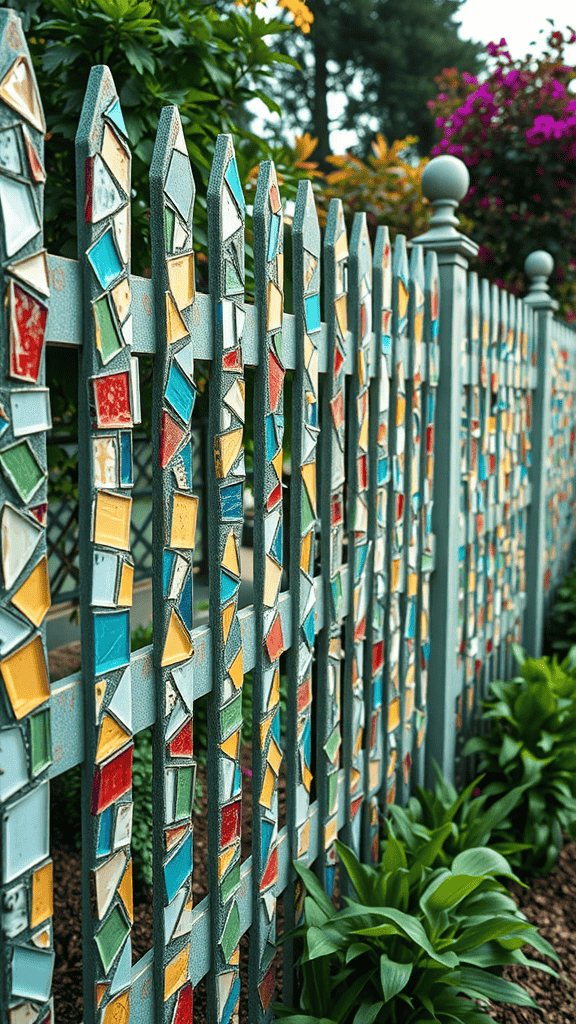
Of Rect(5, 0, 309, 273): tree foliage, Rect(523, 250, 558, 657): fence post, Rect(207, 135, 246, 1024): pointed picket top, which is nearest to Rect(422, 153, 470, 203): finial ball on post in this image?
Rect(5, 0, 309, 273): tree foliage

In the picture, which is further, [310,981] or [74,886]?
[74,886]

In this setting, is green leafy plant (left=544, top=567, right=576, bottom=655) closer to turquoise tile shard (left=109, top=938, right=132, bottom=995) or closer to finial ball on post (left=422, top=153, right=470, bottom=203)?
finial ball on post (left=422, top=153, right=470, bottom=203)

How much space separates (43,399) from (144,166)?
109 cm

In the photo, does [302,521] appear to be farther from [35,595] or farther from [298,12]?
[298,12]

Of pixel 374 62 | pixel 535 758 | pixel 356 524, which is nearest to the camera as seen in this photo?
pixel 356 524

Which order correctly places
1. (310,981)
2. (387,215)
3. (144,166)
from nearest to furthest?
1. (310,981)
2. (144,166)
3. (387,215)

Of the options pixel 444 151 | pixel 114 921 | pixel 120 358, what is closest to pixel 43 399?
pixel 120 358

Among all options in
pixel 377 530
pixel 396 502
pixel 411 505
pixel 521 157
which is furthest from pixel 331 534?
pixel 521 157

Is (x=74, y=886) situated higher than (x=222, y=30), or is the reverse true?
(x=222, y=30)

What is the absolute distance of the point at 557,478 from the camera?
195 inches

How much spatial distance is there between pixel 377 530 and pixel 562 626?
Answer: 3048mm

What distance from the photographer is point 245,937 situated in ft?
7.32

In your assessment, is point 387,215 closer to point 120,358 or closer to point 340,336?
point 340,336

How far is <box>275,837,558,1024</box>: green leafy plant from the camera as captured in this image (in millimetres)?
1629
